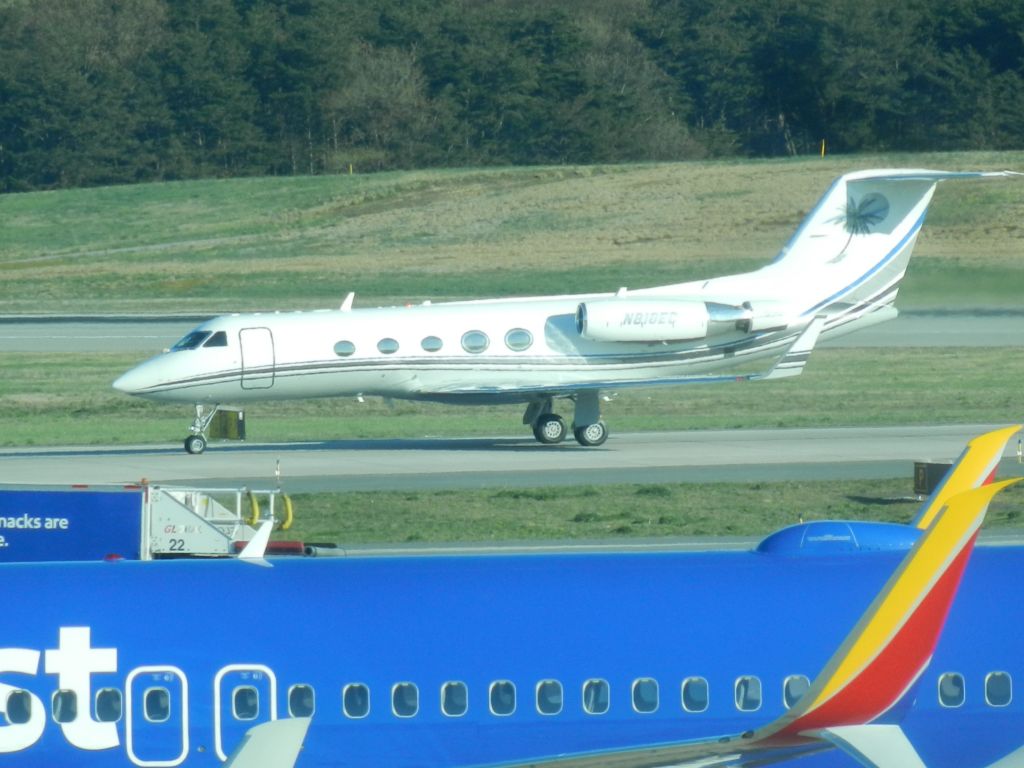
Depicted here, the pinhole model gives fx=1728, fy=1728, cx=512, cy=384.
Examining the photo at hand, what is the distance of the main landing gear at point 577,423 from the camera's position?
112 feet

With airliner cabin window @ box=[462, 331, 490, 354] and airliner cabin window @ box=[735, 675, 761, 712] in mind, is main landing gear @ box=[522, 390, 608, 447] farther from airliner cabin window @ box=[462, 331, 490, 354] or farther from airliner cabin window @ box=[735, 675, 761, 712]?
airliner cabin window @ box=[735, 675, 761, 712]

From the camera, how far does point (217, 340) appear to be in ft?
110

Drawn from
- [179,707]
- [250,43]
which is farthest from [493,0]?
[179,707]

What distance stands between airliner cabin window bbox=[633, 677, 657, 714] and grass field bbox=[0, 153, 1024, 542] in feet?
45.7

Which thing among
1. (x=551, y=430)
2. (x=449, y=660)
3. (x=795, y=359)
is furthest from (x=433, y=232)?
(x=449, y=660)

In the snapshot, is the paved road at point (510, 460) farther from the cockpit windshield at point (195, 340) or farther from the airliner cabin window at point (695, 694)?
the airliner cabin window at point (695, 694)

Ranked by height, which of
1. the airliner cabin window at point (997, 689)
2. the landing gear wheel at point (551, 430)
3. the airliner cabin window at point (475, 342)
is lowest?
the landing gear wheel at point (551, 430)

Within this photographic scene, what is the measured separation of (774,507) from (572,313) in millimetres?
10316

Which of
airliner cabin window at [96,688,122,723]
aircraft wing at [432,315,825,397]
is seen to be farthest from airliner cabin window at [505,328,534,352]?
airliner cabin window at [96,688,122,723]

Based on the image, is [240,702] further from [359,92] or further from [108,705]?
[359,92]

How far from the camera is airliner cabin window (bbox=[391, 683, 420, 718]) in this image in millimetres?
9258

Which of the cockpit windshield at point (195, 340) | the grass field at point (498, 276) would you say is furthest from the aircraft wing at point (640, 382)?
the cockpit windshield at point (195, 340)

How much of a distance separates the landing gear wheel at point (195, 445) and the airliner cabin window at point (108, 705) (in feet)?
81.0

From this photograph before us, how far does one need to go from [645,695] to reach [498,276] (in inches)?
→ 2830
